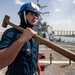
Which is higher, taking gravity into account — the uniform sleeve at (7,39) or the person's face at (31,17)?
the person's face at (31,17)

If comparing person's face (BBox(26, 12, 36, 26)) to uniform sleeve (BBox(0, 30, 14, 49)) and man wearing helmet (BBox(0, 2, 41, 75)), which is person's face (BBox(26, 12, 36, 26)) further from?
uniform sleeve (BBox(0, 30, 14, 49))

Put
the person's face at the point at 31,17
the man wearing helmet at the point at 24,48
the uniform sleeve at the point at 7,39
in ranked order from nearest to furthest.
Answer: the uniform sleeve at the point at 7,39
the man wearing helmet at the point at 24,48
the person's face at the point at 31,17

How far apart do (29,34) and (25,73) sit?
81 centimetres

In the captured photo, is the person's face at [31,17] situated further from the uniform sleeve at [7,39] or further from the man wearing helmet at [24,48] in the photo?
the uniform sleeve at [7,39]

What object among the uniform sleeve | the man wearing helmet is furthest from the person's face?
the uniform sleeve

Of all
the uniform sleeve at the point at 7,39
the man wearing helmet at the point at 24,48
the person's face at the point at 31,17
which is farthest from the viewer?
the person's face at the point at 31,17

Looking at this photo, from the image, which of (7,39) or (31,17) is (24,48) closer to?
(7,39)

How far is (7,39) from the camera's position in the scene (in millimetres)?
2699

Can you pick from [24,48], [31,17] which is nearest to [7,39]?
[24,48]

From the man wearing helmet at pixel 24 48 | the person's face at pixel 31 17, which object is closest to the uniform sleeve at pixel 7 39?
the man wearing helmet at pixel 24 48

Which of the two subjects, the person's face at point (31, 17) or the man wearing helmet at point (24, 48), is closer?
the man wearing helmet at point (24, 48)

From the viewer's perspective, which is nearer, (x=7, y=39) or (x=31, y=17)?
(x=7, y=39)

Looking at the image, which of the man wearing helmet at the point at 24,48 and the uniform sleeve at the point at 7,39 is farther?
the man wearing helmet at the point at 24,48

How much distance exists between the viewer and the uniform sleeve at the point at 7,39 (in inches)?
104
